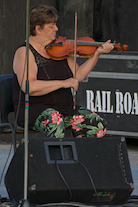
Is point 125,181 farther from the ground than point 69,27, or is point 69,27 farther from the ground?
point 69,27

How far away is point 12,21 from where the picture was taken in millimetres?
4801

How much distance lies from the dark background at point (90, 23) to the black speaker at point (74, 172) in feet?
8.58

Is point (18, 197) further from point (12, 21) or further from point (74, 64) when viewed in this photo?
point (12, 21)

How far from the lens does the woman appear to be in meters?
2.72

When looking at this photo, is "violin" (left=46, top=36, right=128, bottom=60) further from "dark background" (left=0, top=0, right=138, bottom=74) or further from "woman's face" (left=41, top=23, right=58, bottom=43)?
"dark background" (left=0, top=0, right=138, bottom=74)

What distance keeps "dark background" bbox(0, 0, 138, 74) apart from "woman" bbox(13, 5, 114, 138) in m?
2.02

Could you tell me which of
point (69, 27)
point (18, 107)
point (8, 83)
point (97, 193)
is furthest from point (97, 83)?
point (97, 193)

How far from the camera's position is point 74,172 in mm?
2363

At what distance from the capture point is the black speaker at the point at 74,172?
230 cm

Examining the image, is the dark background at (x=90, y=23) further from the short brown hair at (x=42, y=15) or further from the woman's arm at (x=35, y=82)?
the woman's arm at (x=35, y=82)

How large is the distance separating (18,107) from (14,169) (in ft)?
1.44

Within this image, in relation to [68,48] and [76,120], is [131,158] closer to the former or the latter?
[76,120]

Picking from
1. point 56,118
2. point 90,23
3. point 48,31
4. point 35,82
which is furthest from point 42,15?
point 90,23

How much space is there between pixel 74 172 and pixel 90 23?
342cm
